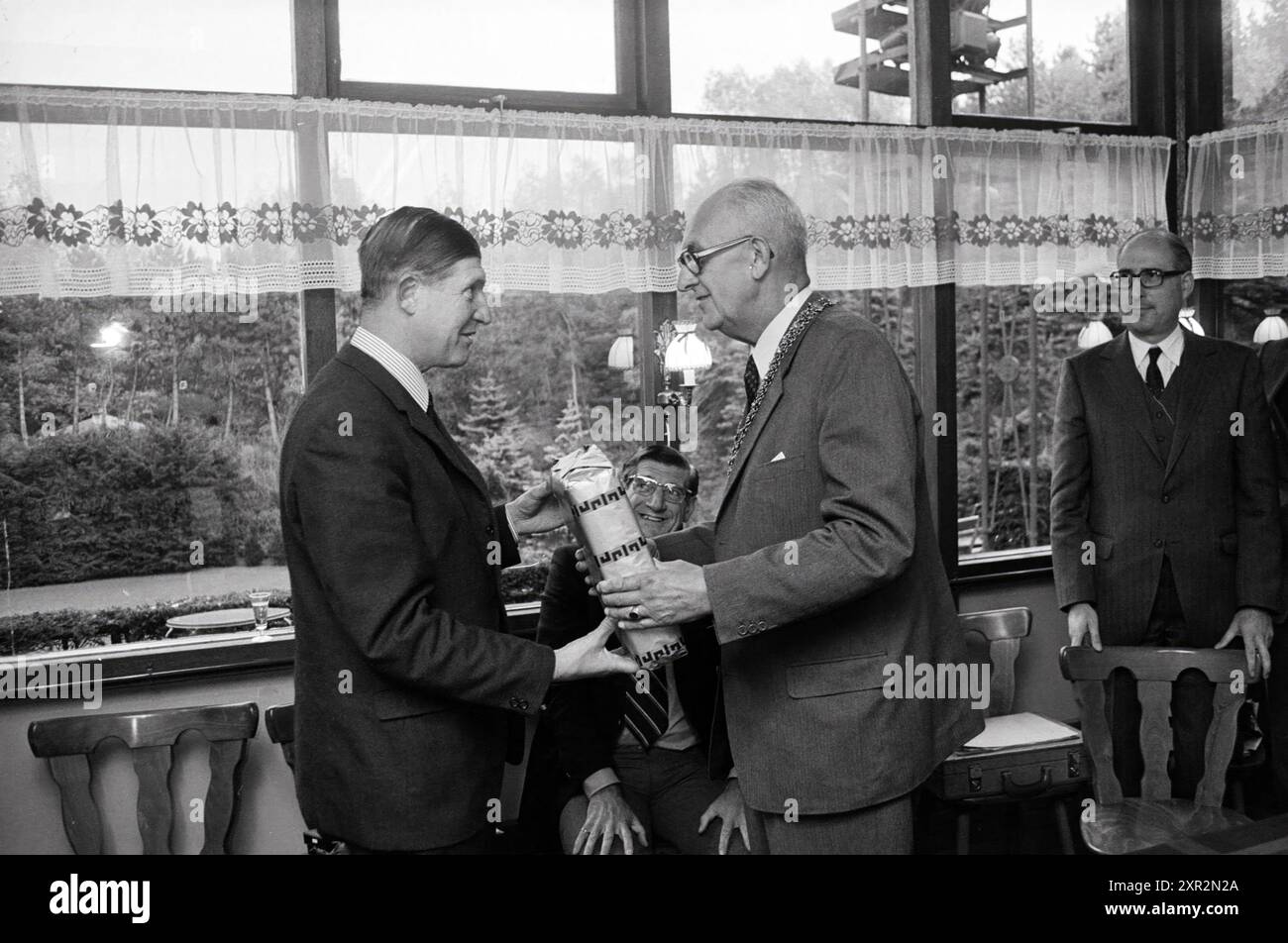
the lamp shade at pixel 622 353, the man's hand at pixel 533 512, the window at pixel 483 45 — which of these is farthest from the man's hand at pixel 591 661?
the window at pixel 483 45

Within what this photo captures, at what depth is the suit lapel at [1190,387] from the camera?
3.32 metres

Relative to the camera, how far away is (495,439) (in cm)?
361

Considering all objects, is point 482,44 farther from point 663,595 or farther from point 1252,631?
point 1252,631

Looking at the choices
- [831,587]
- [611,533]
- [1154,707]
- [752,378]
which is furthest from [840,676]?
[1154,707]

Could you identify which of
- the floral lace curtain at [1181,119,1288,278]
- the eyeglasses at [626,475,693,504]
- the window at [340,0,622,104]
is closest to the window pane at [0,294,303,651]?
the window at [340,0,622,104]

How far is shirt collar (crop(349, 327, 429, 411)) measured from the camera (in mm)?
1915

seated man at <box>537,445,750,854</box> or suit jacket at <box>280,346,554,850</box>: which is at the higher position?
suit jacket at <box>280,346,554,850</box>

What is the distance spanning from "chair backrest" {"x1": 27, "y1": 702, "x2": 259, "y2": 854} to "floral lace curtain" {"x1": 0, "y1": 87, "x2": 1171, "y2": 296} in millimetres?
1082

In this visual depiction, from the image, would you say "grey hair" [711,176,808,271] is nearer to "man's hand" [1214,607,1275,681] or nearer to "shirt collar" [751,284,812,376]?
"shirt collar" [751,284,812,376]

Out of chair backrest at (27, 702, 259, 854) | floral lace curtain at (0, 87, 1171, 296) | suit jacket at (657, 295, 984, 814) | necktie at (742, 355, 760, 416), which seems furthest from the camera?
floral lace curtain at (0, 87, 1171, 296)

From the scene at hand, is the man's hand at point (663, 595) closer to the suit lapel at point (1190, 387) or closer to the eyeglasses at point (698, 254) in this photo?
the eyeglasses at point (698, 254)

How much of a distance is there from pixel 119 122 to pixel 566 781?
6.61 feet

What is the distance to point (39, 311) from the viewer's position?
3.10 metres

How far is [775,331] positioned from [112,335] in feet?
6.71
